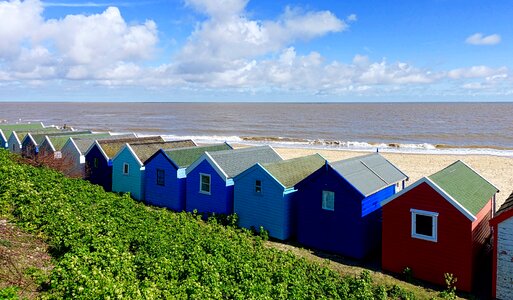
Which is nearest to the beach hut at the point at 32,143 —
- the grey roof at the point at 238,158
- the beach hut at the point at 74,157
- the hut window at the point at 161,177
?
the beach hut at the point at 74,157

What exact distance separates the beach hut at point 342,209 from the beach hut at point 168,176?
817 centimetres

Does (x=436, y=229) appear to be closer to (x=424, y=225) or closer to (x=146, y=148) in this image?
(x=424, y=225)

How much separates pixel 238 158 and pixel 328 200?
7.09 m

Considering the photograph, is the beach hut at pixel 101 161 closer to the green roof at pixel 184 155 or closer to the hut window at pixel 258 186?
the green roof at pixel 184 155

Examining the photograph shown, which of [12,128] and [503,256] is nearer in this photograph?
[503,256]

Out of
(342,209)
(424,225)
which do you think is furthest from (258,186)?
(424,225)

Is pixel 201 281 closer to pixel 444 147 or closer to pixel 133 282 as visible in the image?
pixel 133 282

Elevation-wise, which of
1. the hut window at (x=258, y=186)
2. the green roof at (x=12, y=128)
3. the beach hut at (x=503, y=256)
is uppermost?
the green roof at (x=12, y=128)

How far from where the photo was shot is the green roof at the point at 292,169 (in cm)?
2027

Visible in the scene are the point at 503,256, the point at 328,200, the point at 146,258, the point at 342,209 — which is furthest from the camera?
the point at 328,200

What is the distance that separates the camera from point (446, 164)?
43062mm

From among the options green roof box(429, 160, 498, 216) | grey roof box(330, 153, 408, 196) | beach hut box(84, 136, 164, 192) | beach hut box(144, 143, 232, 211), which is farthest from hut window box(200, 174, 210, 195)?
green roof box(429, 160, 498, 216)

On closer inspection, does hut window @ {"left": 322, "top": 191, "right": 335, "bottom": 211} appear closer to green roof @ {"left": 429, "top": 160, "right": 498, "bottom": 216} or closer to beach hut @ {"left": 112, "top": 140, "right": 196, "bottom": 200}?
green roof @ {"left": 429, "top": 160, "right": 498, "bottom": 216}

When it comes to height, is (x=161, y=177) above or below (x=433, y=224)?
above
